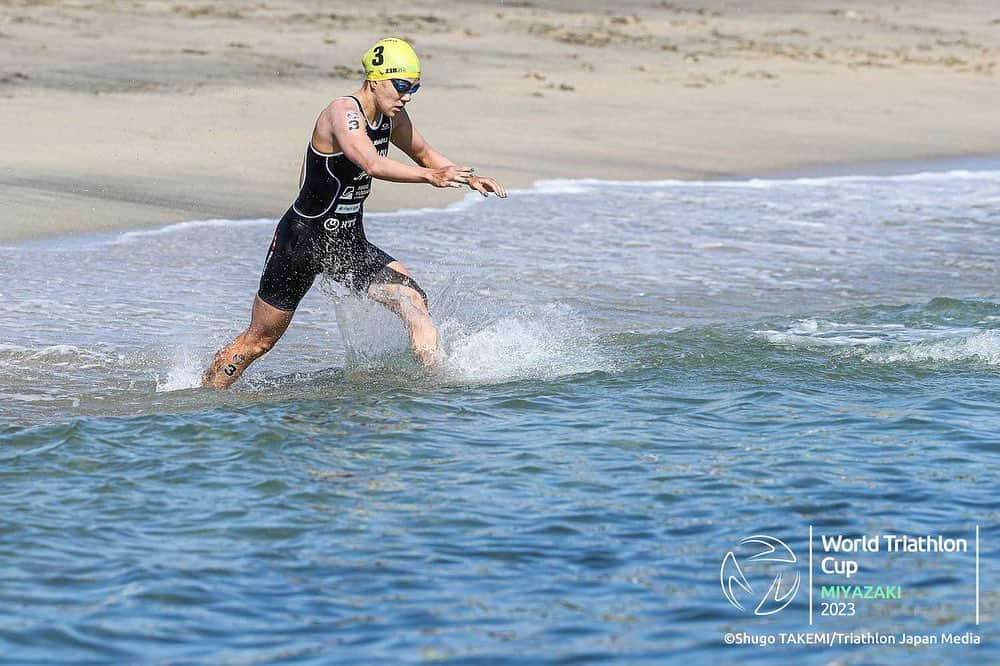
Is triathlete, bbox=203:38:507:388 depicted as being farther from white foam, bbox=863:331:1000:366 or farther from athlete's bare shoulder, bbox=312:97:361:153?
white foam, bbox=863:331:1000:366

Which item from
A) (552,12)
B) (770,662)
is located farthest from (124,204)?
(552,12)

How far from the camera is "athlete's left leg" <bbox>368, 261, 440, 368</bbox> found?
7160 mm

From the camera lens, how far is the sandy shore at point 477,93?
12.9m

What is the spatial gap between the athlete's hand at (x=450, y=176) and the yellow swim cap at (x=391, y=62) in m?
0.58

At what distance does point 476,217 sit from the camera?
12578 millimetres

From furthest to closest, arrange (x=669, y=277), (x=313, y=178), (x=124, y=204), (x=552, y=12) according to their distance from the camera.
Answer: (x=552, y=12)
(x=124, y=204)
(x=669, y=277)
(x=313, y=178)

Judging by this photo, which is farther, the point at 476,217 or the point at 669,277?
the point at 476,217

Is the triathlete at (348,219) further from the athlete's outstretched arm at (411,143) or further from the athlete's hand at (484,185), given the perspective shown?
the athlete's hand at (484,185)

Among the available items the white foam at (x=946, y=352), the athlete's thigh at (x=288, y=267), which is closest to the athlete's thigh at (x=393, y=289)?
the athlete's thigh at (x=288, y=267)

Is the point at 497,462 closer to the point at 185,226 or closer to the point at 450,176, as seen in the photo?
the point at 450,176

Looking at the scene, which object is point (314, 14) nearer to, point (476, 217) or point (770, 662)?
point (476, 217)

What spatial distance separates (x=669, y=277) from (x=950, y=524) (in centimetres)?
494

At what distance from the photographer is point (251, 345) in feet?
23.8

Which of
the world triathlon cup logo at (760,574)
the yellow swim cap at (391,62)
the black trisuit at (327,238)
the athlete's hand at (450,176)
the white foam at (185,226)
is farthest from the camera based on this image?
the white foam at (185,226)
